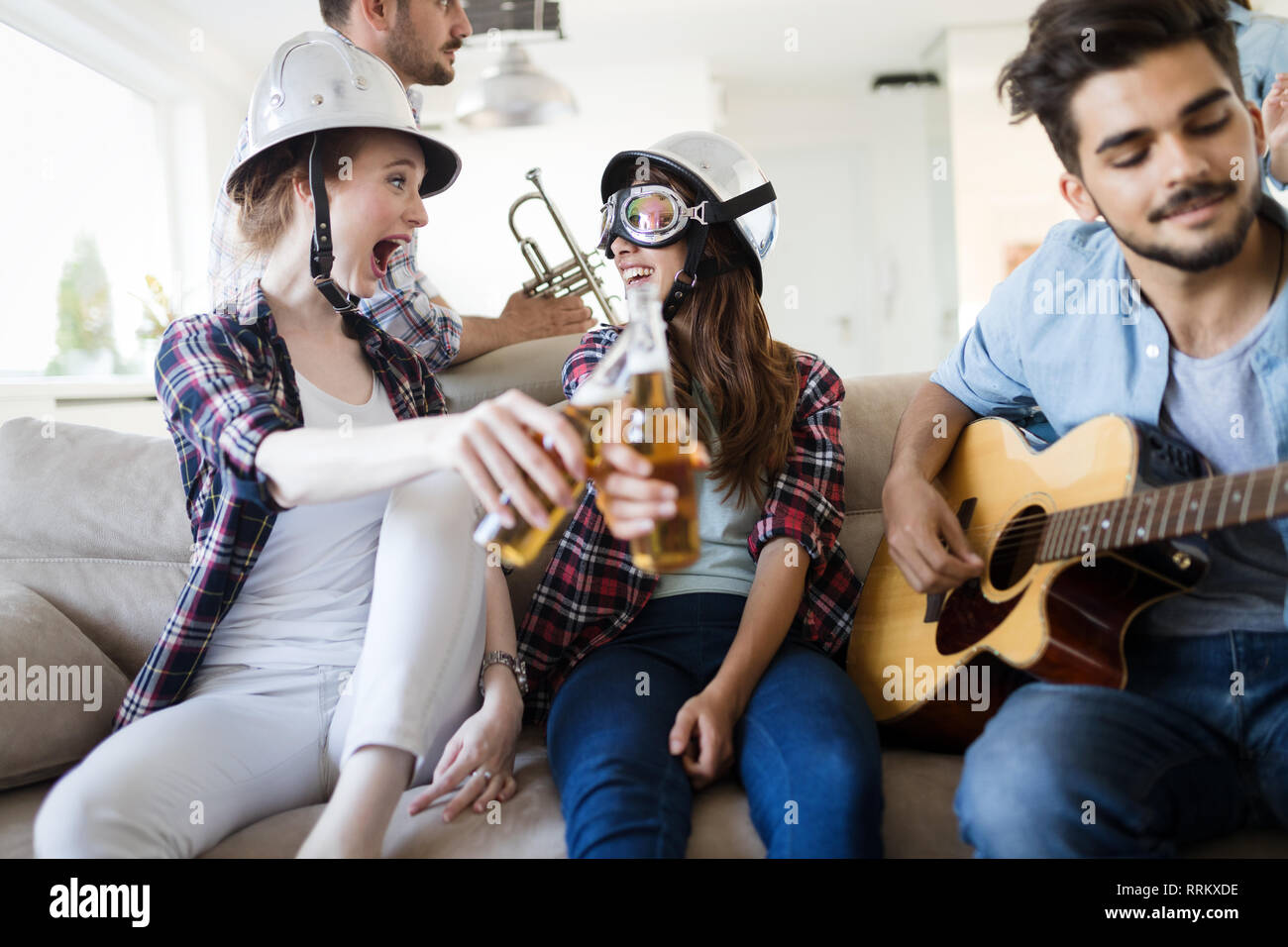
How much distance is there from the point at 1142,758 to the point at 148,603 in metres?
1.55

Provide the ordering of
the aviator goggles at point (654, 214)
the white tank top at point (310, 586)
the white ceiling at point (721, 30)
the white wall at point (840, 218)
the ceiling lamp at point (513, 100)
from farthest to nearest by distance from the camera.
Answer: the white wall at point (840, 218)
the white ceiling at point (721, 30)
the ceiling lamp at point (513, 100)
the aviator goggles at point (654, 214)
the white tank top at point (310, 586)

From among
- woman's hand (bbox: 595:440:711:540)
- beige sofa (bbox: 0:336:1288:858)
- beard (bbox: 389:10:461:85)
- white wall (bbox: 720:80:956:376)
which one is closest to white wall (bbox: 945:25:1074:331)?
white wall (bbox: 720:80:956:376)

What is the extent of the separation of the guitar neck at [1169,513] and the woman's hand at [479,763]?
0.73m

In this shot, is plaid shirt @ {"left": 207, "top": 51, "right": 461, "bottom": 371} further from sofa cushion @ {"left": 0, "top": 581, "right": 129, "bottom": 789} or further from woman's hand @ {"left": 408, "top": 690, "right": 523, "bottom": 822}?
woman's hand @ {"left": 408, "top": 690, "right": 523, "bottom": 822}

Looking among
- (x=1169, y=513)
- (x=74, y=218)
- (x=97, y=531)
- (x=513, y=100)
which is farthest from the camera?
(x=74, y=218)

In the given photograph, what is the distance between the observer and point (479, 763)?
1277 millimetres

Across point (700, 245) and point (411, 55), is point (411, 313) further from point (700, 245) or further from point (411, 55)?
point (411, 55)

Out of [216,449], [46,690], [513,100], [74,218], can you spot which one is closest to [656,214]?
[216,449]

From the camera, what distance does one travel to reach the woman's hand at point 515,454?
88cm

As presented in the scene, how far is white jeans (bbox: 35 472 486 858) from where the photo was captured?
3.54 feet

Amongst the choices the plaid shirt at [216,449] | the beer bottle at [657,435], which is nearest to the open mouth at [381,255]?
the plaid shirt at [216,449]

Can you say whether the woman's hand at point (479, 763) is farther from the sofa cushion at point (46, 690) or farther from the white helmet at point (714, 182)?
the white helmet at point (714, 182)

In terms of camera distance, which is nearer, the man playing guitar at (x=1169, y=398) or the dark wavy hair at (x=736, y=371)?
the man playing guitar at (x=1169, y=398)
